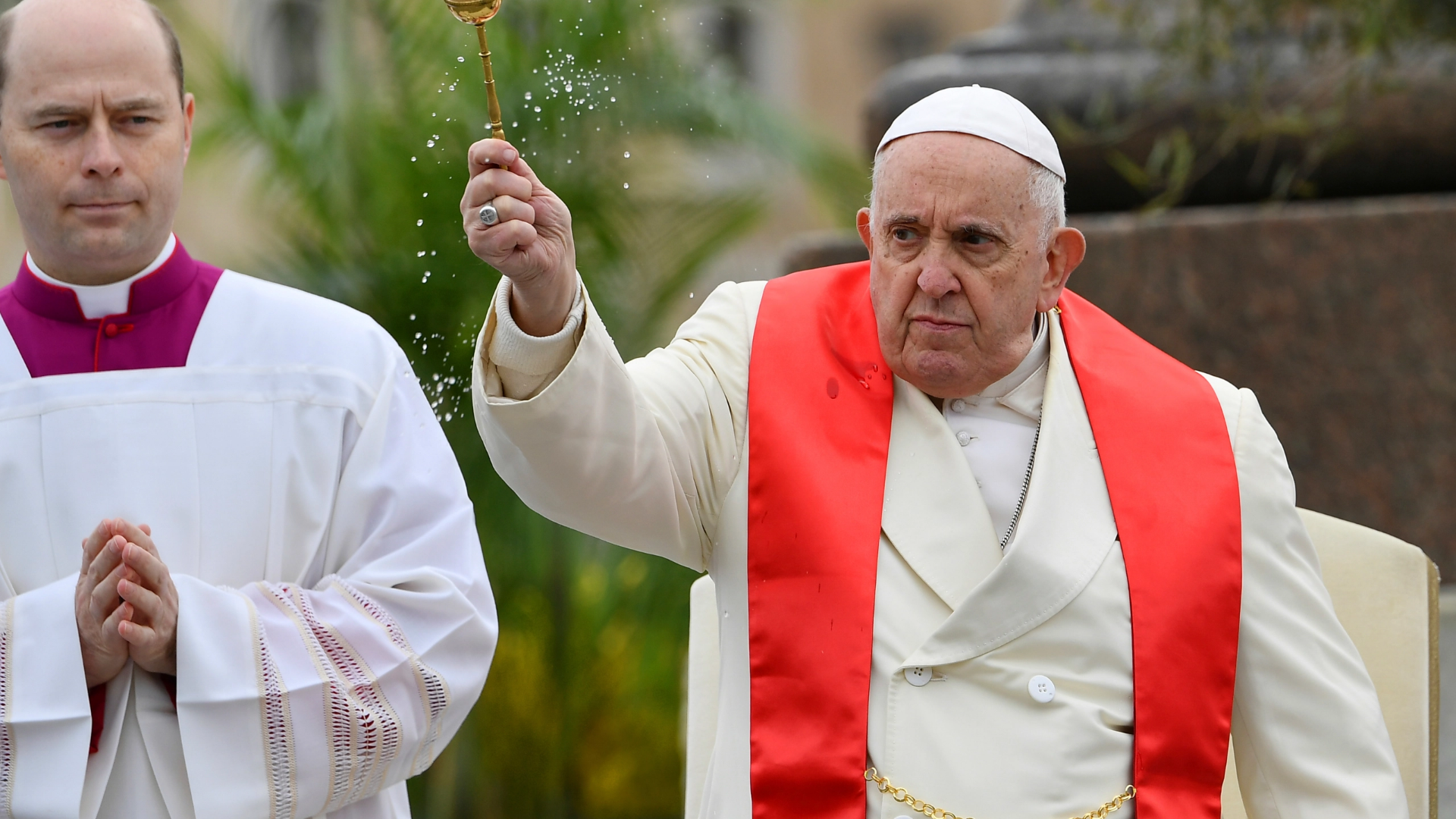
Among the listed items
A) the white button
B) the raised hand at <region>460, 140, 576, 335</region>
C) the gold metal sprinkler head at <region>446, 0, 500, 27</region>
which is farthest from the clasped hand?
the white button

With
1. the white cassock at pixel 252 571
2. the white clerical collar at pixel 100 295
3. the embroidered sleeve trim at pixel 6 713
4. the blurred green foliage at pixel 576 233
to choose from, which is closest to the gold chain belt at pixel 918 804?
the white cassock at pixel 252 571

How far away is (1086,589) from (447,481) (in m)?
1.14

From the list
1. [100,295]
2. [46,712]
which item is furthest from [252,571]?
[100,295]

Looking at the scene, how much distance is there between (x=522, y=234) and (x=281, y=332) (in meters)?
0.97

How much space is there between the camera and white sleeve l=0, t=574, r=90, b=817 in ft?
9.03

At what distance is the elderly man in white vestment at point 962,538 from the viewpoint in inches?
107

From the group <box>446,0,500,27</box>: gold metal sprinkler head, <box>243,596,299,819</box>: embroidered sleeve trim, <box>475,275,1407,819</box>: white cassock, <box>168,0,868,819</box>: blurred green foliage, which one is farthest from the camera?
<box>168,0,868,819</box>: blurred green foliage

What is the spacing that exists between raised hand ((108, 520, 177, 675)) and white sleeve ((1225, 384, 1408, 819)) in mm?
1756

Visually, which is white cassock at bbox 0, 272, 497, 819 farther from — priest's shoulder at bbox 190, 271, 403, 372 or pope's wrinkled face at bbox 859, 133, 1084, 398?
pope's wrinkled face at bbox 859, 133, 1084, 398

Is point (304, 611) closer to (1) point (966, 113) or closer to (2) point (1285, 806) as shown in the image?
(1) point (966, 113)

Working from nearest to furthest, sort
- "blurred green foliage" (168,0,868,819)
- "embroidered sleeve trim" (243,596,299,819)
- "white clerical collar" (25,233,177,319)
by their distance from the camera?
"embroidered sleeve trim" (243,596,299,819), "white clerical collar" (25,233,177,319), "blurred green foliage" (168,0,868,819)

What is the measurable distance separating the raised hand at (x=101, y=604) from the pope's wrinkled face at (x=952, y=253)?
49.9 inches

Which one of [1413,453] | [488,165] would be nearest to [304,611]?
[488,165]

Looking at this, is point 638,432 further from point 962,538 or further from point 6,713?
point 6,713
